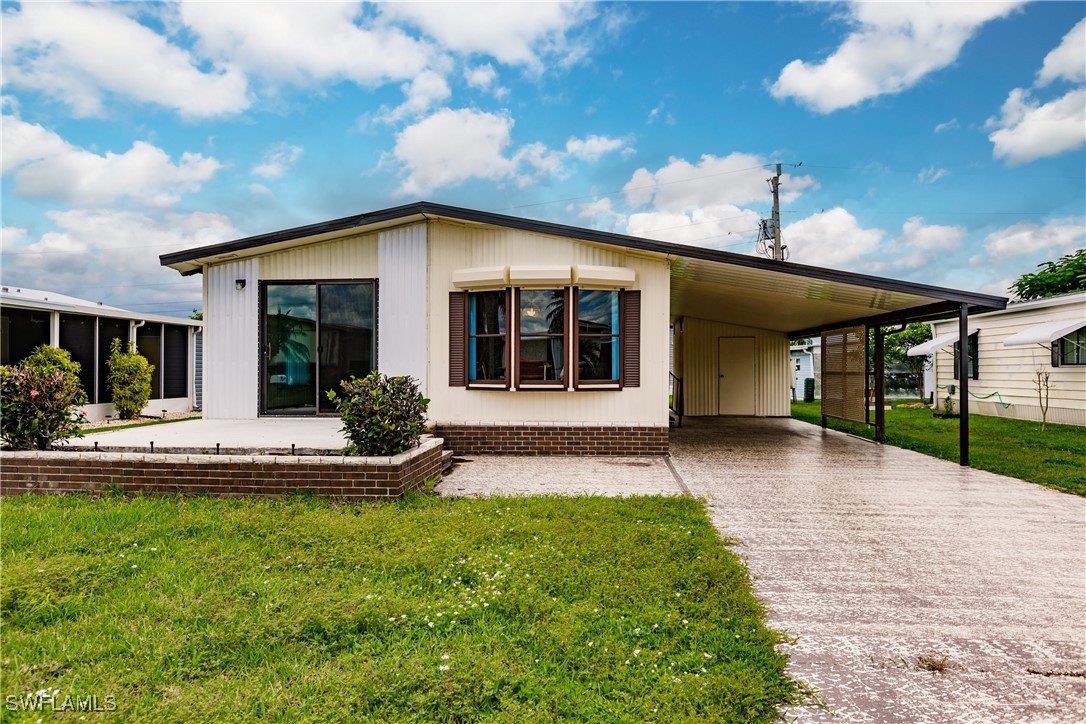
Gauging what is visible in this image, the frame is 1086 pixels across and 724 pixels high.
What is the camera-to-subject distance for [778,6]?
12273 millimetres

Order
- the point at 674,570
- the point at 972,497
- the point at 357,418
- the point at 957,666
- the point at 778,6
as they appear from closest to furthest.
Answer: the point at 957,666 → the point at 674,570 → the point at 357,418 → the point at 972,497 → the point at 778,6

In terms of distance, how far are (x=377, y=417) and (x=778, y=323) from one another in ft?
33.8

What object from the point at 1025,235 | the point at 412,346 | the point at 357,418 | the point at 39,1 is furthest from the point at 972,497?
the point at 1025,235

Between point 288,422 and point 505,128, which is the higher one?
point 505,128

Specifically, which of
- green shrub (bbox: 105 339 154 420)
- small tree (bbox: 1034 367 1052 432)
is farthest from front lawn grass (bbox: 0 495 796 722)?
small tree (bbox: 1034 367 1052 432)

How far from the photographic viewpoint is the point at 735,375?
14.4m

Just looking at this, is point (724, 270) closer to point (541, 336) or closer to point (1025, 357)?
point (541, 336)

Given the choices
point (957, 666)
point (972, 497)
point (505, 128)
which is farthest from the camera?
point (505, 128)

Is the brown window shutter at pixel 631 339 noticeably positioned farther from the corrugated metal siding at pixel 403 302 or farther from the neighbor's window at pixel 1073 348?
the neighbor's window at pixel 1073 348

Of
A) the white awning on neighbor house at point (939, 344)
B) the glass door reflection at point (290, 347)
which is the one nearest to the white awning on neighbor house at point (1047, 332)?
the white awning on neighbor house at point (939, 344)

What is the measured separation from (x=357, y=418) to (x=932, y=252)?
30.9 m

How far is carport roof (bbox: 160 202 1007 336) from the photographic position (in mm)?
6594

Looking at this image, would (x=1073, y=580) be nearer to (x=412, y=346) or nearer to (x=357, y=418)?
(x=357, y=418)

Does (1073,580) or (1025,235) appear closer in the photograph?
(1073,580)
